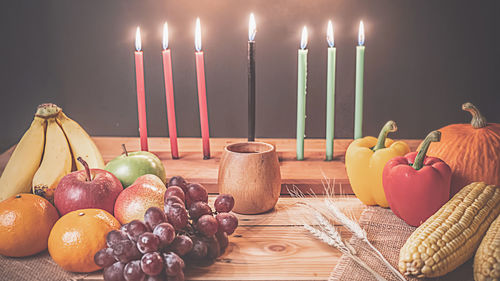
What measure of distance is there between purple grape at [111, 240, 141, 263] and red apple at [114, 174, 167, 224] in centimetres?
15

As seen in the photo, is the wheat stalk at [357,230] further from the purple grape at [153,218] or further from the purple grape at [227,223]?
the purple grape at [153,218]

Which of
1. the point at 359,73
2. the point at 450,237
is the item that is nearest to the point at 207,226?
the point at 450,237

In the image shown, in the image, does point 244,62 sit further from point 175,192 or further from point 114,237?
point 114,237

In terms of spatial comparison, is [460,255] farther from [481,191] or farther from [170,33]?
[170,33]

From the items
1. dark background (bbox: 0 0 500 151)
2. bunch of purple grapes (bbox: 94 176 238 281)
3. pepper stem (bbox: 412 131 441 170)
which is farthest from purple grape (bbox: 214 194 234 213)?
dark background (bbox: 0 0 500 151)

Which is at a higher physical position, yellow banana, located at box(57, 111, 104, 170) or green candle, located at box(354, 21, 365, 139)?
green candle, located at box(354, 21, 365, 139)

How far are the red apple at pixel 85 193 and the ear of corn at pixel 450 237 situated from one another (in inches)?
20.6

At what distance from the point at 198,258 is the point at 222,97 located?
104 cm

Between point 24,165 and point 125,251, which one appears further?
point 24,165

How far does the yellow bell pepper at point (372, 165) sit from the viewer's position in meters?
0.96

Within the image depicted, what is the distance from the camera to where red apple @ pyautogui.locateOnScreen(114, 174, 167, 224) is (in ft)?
2.64

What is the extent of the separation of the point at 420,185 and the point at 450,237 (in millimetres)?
149

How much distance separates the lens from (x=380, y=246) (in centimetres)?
80

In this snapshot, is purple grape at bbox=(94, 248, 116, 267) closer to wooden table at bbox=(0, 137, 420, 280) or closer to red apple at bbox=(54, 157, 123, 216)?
wooden table at bbox=(0, 137, 420, 280)
